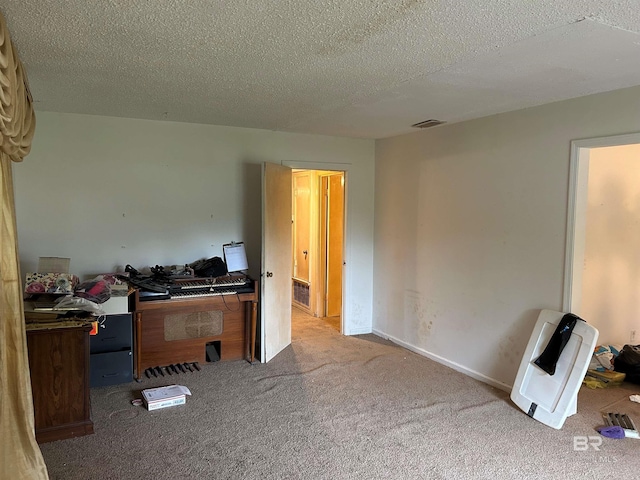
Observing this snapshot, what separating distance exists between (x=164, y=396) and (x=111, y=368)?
2.20 feet

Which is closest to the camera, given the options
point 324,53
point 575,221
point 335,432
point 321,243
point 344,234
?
point 324,53

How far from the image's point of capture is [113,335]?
3.72 meters

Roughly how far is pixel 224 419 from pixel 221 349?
1180 millimetres

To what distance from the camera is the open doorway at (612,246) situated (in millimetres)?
4051

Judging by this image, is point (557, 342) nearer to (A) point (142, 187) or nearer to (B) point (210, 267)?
(B) point (210, 267)

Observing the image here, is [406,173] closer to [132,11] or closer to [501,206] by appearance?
[501,206]

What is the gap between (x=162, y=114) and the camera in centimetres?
393

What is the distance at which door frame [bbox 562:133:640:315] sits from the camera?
3.16m

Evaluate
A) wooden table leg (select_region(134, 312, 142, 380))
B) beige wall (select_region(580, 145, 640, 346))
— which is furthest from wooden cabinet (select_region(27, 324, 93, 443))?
beige wall (select_region(580, 145, 640, 346))

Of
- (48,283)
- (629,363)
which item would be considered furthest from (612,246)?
(48,283)

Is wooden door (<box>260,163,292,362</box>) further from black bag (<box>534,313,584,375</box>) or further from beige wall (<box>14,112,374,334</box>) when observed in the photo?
black bag (<box>534,313,584,375</box>)

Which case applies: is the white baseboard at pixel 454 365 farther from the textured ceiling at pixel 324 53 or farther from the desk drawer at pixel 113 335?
the desk drawer at pixel 113 335

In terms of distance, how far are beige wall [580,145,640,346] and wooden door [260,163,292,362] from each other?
2.84m

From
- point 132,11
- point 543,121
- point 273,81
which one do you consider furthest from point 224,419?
point 543,121
